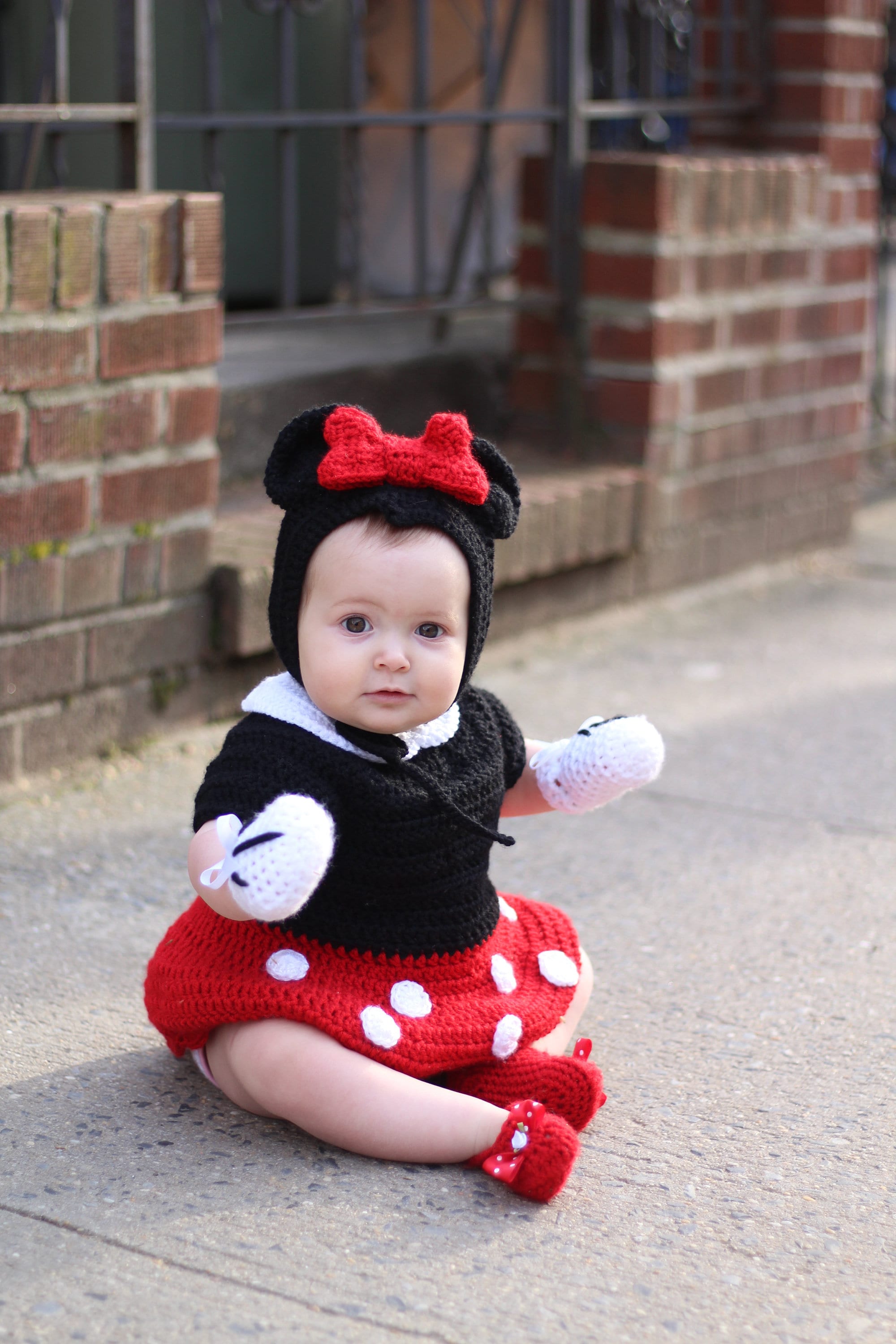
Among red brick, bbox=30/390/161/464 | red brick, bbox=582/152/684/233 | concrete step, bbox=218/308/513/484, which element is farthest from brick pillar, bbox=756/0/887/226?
red brick, bbox=30/390/161/464

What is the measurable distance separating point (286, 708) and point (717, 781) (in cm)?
154

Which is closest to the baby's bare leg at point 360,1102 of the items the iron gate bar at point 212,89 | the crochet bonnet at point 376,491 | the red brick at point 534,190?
the crochet bonnet at point 376,491

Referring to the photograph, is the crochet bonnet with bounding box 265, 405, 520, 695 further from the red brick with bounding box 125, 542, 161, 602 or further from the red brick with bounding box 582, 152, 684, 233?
the red brick with bounding box 582, 152, 684, 233

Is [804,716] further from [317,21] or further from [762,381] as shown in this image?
[317,21]

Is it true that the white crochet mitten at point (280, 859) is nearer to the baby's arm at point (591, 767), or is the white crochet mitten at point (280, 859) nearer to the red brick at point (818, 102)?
the baby's arm at point (591, 767)

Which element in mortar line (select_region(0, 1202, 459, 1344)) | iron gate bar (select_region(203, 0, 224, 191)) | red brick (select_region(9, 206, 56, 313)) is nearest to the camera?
mortar line (select_region(0, 1202, 459, 1344))

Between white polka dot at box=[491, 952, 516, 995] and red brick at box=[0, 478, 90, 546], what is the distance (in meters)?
1.31

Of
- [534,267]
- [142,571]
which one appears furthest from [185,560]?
[534,267]

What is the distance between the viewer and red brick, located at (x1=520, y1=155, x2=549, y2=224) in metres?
4.54

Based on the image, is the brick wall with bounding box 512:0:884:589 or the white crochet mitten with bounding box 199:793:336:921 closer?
the white crochet mitten with bounding box 199:793:336:921

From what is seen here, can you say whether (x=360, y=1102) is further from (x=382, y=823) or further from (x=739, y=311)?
(x=739, y=311)

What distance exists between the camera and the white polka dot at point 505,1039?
2107mm

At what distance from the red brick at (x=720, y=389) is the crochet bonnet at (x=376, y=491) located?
2.58 meters

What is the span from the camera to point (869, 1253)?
1866 millimetres
